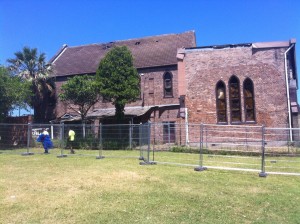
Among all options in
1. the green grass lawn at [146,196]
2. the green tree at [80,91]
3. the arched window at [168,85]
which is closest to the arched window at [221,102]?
the arched window at [168,85]

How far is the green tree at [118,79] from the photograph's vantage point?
23.5 meters

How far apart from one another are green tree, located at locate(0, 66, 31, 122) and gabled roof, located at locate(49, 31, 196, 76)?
34.5ft

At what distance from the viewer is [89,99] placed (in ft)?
86.8

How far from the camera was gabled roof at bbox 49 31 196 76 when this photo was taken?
104 ft

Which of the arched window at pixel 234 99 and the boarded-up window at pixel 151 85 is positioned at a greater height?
the boarded-up window at pixel 151 85

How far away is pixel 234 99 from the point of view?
23.1 metres

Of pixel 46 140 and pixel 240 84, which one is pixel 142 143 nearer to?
pixel 46 140

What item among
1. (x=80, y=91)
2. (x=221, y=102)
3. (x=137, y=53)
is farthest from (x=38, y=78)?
(x=221, y=102)

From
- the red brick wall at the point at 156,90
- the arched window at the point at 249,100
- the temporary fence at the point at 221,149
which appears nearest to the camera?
the temporary fence at the point at 221,149

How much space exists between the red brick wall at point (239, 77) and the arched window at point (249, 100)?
0.31 m

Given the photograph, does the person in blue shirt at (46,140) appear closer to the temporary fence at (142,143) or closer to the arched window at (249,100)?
the temporary fence at (142,143)

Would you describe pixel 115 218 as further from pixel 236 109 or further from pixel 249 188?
pixel 236 109

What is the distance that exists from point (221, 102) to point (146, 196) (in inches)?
667

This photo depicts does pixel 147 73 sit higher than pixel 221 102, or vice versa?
pixel 147 73
